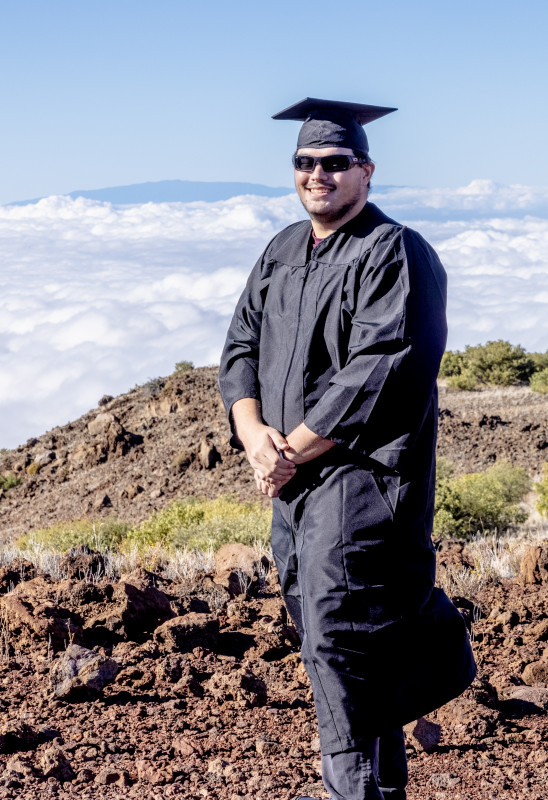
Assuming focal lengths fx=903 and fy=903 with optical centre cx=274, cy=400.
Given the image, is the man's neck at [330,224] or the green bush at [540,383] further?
the green bush at [540,383]

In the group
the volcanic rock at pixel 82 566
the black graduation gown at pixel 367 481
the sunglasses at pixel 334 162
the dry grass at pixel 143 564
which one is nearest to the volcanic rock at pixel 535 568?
the dry grass at pixel 143 564

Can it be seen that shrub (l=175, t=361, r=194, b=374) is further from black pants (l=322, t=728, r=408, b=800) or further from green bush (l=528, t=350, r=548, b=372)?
black pants (l=322, t=728, r=408, b=800)

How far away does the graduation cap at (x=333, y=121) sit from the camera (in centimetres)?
268

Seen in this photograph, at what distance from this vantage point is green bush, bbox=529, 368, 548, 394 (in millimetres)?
19422

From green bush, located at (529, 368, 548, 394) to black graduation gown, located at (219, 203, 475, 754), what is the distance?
1751 cm

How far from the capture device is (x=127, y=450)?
17.8 meters

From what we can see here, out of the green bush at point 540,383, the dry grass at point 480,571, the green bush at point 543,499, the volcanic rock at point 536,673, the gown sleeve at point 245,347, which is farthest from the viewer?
the green bush at point 540,383

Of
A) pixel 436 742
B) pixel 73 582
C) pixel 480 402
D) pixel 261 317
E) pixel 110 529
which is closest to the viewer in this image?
pixel 261 317

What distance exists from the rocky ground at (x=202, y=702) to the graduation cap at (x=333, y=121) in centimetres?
210

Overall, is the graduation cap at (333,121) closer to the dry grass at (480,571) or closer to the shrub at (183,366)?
the dry grass at (480,571)

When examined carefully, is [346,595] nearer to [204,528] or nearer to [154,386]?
[204,528]

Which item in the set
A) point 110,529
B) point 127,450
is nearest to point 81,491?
point 127,450

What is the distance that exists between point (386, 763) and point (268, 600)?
2.37m

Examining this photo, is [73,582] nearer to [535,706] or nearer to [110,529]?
Result: [535,706]
